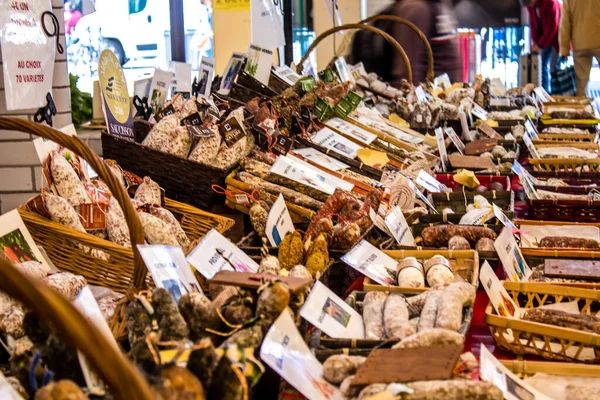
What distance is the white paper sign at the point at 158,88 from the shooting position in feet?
11.6

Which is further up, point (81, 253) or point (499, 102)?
point (81, 253)

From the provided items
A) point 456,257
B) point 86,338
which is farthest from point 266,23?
point 86,338

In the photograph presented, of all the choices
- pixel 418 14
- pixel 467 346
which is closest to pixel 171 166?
pixel 467 346

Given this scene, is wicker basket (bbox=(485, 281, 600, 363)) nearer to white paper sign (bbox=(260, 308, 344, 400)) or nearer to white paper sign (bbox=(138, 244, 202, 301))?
white paper sign (bbox=(260, 308, 344, 400))

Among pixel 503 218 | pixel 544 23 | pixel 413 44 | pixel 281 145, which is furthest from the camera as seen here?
pixel 544 23

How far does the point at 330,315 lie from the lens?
1.89 metres

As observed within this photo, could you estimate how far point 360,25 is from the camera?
17.6 ft

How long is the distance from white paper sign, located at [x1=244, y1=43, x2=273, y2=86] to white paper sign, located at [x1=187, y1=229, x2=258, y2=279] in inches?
80.1

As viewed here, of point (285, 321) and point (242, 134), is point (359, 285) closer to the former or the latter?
point (285, 321)

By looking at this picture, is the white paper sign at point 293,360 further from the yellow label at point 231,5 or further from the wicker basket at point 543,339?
the yellow label at point 231,5

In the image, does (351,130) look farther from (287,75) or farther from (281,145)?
(281,145)

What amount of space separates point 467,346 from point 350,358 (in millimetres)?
493

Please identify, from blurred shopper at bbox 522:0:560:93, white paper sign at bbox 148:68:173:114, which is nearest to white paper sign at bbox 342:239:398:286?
white paper sign at bbox 148:68:173:114

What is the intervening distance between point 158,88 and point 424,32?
3.96 meters
